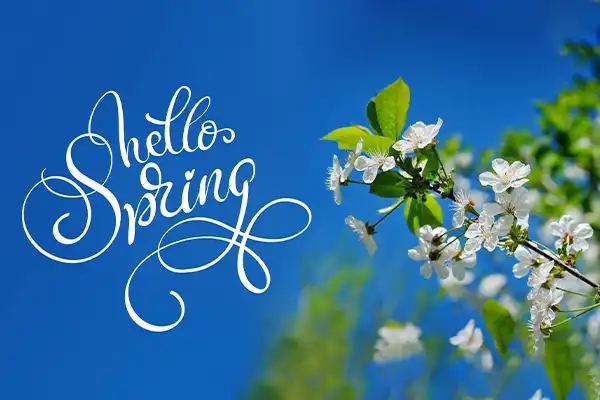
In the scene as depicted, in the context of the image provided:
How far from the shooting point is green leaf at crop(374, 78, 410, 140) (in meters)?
0.65

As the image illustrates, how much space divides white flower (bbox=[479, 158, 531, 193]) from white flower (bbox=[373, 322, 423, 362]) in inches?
23.0

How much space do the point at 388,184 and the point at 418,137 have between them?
0.18 ft

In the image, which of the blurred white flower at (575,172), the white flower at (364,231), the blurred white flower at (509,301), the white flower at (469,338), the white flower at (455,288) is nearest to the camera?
the white flower at (364,231)

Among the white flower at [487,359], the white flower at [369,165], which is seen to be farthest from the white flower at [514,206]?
the white flower at [487,359]

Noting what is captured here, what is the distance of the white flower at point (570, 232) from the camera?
65cm

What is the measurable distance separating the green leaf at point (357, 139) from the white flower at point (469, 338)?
319 mm

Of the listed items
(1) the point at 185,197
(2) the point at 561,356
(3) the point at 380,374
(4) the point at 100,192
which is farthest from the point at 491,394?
(4) the point at 100,192

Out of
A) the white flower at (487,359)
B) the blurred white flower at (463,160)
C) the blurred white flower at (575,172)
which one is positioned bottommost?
the white flower at (487,359)

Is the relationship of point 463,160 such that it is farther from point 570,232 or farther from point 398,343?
point 570,232

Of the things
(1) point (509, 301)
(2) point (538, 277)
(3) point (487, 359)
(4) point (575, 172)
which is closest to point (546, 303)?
(2) point (538, 277)

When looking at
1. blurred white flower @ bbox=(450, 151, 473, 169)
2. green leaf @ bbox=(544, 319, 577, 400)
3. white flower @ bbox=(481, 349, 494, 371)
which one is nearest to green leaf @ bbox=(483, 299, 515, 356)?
green leaf @ bbox=(544, 319, 577, 400)

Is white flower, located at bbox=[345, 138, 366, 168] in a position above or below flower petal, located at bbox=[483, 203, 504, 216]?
above

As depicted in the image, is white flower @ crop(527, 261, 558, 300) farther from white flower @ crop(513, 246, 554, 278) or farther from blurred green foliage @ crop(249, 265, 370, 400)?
blurred green foliage @ crop(249, 265, 370, 400)

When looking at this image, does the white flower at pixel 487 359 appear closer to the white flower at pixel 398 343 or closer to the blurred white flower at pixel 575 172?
the white flower at pixel 398 343
